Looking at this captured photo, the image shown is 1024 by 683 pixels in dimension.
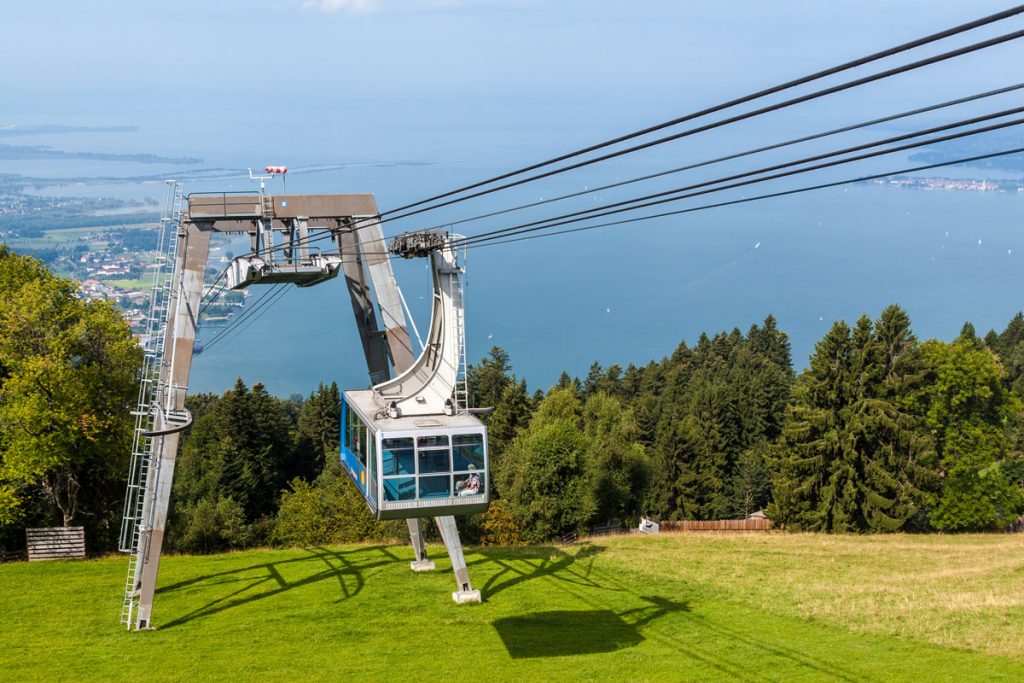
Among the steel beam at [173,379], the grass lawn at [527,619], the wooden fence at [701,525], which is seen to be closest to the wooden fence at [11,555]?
the grass lawn at [527,619]

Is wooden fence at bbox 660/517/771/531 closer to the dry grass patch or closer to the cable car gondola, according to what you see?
the dry grass patch

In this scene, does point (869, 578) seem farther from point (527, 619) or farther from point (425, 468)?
point (425, 468)

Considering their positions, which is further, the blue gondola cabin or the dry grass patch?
the dry grass patch

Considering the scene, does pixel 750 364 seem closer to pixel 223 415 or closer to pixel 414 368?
pixel 223 415

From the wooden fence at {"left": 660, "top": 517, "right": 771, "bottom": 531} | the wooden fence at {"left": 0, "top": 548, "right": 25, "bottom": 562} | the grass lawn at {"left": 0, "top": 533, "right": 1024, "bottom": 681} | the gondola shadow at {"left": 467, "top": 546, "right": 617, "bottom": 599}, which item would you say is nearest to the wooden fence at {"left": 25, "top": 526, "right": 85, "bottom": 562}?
the grass lawn at {"left": 0, "top": 533, "right": 1024, "bottom": 681}

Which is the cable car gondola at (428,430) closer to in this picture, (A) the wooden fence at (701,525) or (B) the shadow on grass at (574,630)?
(B) the shadow on grass at (574,630)

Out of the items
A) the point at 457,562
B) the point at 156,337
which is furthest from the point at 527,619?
the point at 156,337

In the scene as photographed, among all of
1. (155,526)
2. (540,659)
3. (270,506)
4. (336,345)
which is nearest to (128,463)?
(155,526)
